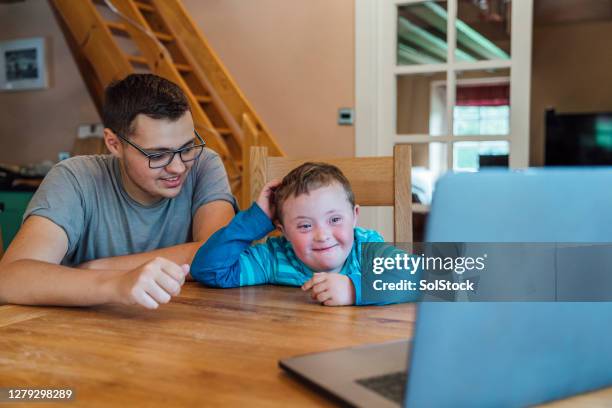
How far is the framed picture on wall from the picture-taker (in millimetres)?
4598

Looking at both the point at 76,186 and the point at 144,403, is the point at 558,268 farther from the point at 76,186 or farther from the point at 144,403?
the point at 76,186

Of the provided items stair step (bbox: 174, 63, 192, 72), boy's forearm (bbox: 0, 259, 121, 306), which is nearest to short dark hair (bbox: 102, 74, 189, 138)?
boy's forearm (bbox: 0, 259, 121, 306)

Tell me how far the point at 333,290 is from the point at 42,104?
4.35m

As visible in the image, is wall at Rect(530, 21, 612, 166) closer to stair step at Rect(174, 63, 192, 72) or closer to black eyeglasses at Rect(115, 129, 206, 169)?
stair step at Rect(174, 63, 192, 72)

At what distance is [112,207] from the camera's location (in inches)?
57.0

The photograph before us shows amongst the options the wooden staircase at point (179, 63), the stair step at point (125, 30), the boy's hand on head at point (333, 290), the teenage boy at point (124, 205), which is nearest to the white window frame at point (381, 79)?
the wooden staircase at point (179, 63)

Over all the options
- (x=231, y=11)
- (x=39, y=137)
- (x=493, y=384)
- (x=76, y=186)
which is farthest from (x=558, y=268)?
(x=39, y=137)

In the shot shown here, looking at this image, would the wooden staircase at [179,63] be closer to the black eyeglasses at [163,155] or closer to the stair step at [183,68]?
the stair step at [183,68]

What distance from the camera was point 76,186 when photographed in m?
1.36

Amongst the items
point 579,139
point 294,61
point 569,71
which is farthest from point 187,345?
point 569,71

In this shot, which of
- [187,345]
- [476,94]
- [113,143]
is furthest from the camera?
[476,94]

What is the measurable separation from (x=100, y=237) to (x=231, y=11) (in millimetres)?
2817

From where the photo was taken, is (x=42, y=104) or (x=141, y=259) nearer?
(x=141, y=259)

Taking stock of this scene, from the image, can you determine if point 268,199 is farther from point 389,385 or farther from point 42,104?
point 42,104
